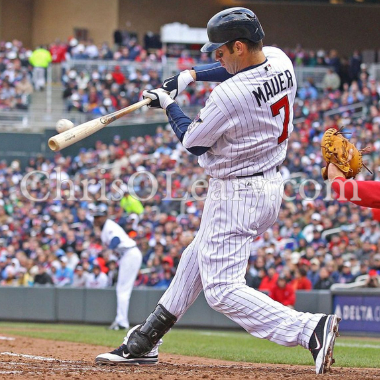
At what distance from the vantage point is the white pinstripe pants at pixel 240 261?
4.40 meters

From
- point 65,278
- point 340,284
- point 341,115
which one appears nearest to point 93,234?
point 65,278

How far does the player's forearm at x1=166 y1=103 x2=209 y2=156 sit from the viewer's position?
443 centimetres

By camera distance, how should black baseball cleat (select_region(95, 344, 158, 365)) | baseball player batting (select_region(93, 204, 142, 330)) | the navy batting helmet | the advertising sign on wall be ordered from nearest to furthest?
the navy batting helmet
black baseball cleat (select_region(95, 344, 158, 365))
baseball player batting (select_region(93, 204, 142, 330))
the advertising sign on wall

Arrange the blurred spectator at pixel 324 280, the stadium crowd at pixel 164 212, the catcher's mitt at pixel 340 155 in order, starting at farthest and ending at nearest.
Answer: the stadium crowd at pixel 164 212
the blurred spectator at pixel 324 280
the catcher's mitt at pixel 340 155

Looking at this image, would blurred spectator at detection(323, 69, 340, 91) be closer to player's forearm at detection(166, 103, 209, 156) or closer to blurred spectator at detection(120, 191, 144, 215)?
blurred spectator at detection(120, 191, 144, 215)

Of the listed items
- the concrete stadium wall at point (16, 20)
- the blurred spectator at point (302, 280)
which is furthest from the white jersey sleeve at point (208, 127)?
the concrete stadium wall at point (16, 20)

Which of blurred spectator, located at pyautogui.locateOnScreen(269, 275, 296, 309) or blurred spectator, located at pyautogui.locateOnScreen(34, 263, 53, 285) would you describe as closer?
blurred spectator, located at pyautogui.locateOnScreen(269, 275, 296, 309)

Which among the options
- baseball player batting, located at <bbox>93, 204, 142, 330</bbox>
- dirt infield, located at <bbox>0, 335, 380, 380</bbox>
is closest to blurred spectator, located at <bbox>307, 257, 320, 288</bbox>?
baseball player batting, located at <bbox>93, 204, 142, 330</bbox>

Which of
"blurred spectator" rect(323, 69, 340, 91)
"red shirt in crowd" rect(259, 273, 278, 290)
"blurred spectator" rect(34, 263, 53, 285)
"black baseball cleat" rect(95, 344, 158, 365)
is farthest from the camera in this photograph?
"blurred spectator" rect(323, 69, 340, 91)

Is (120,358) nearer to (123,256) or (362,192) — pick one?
(362,192)

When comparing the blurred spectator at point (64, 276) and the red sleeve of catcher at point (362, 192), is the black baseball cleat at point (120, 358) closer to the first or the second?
the red sleeve of catcher at point (362, 192)

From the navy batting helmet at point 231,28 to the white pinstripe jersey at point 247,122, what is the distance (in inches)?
7.3

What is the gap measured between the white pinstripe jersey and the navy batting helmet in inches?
7.3

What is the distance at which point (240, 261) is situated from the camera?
4.43m
